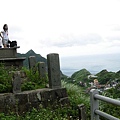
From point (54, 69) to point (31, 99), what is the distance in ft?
3.30

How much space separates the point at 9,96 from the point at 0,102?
26 cm

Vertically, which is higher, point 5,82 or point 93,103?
point 5,82

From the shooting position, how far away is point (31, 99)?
272 inches

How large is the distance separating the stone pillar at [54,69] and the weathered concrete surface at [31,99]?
192 millimetres

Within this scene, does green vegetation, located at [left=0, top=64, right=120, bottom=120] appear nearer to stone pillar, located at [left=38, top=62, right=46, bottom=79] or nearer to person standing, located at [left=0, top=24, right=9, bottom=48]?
stone pillar, located at [left=38, top=62, right=46, bottom=79]

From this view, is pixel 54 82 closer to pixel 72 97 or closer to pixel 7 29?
pixel 72 97

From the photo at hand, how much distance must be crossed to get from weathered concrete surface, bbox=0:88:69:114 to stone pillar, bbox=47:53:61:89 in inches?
7.6

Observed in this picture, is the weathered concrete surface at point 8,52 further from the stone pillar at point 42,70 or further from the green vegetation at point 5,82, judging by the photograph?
the green vegetation at point 5,82

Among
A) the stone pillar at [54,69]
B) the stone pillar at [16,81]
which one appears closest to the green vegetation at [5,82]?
the stone pillar at [16,81]

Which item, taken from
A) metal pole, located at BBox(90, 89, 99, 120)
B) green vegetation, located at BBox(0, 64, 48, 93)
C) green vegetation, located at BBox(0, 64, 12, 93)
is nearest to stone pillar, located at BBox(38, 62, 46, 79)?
green vegetation, located at BBox(0, 64, 48, 93)

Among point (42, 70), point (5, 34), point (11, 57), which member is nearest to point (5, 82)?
point (42, 70)

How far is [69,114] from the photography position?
7016 millimetres

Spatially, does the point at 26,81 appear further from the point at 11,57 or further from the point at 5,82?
the point at 11,57

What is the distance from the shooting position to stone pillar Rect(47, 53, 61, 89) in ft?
23.3
